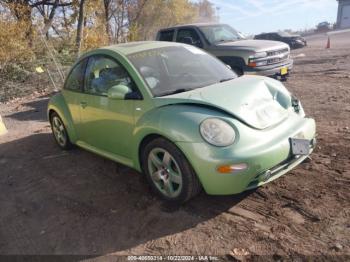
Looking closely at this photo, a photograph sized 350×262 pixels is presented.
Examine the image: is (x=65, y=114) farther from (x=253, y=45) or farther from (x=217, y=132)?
(x=253, y=45)

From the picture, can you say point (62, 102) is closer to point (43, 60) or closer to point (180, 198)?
point (180, 198)

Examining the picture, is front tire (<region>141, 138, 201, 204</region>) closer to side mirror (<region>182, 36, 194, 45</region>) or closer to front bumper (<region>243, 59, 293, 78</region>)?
front bumper (<region>243, 59, 293, 78</region>)

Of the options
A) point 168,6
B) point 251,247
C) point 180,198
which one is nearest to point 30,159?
point 180,198

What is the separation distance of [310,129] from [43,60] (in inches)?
447

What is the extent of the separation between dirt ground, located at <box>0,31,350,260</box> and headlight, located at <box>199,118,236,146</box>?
0.78 m

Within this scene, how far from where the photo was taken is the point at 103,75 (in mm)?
4461

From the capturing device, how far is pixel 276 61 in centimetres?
859

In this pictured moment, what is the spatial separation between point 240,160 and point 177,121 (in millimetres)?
714

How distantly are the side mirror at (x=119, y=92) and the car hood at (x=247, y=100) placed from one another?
0.43 m

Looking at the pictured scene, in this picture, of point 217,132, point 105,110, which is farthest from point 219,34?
point 217,132

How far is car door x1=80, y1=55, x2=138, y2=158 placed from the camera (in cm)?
396

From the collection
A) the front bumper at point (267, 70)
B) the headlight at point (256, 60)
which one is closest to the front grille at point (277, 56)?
the front bumper at point (267, 70)

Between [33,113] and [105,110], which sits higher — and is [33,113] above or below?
below

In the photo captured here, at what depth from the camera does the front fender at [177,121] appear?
3.21m
